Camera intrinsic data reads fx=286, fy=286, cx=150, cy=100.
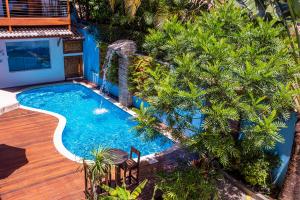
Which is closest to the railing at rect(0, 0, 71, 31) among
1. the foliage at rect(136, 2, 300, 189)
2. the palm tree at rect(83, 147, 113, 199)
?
the foliage at rect(136, 2, 300, 189)

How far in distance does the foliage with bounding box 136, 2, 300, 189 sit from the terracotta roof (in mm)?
13273

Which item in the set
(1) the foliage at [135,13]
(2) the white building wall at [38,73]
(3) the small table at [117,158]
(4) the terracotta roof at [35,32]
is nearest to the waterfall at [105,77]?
(1) the foliage at [135,13]

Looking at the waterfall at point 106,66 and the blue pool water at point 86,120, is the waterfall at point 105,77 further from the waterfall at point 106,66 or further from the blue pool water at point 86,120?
the blue pool water at point 86,120

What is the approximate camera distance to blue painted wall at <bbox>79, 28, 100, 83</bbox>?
2254 centimetres

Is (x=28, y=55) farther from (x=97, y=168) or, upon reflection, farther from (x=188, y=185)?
(x=188, y=185)

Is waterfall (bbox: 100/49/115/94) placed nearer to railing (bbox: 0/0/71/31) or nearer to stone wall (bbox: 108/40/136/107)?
stone wall (bbox: 108/40/136/107)

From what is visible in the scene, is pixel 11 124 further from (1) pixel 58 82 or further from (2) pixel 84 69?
(2) pixel 84 69

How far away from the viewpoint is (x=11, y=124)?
15836 mm

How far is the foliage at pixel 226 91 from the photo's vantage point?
22.9ft

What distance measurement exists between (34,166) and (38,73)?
12632 mm

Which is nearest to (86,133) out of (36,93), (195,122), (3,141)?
(3,141)

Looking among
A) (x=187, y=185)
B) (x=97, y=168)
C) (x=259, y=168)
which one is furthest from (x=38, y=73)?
(x=259, y=168)

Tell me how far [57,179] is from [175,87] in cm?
644

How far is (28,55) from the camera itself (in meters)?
21.9
